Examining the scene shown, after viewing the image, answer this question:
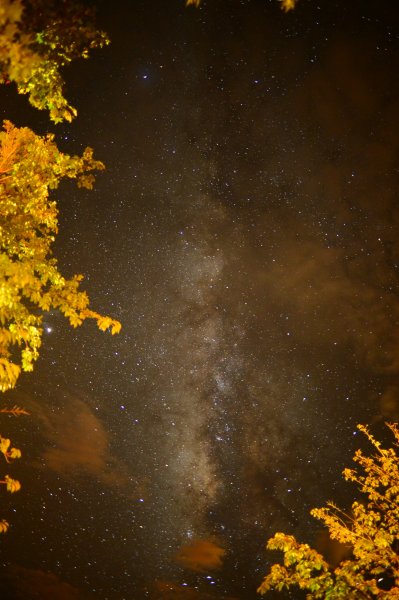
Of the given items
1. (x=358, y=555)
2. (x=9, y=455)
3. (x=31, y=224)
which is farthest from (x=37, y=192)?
(x=358, y=555)

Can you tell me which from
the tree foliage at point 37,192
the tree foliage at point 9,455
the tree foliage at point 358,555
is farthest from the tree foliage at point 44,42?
the tree foliage at point 358,555

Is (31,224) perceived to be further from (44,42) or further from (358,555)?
(358,555)

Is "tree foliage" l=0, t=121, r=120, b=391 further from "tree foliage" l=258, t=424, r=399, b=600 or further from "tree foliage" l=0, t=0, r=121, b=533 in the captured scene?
"tree foliage" l=258, t=424, r=399, b=600

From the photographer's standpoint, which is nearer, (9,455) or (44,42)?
(44,42)

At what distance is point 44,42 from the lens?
3.60m

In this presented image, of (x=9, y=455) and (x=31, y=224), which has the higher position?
(x=31, y=224)

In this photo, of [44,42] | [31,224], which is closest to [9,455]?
[31,224]

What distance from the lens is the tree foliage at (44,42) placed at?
2820mm

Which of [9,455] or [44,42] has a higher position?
[44,42]

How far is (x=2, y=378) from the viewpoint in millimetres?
3947

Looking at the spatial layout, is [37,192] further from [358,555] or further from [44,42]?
[358,555]

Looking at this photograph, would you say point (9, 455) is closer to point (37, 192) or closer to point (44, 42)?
point (37, 192)

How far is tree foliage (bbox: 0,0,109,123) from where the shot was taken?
2.82m

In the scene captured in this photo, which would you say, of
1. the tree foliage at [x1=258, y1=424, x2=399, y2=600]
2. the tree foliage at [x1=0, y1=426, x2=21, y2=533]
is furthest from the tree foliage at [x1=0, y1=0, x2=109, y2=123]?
the tree foliage at [x1=258, y1=424, x2=399, y2=600]
